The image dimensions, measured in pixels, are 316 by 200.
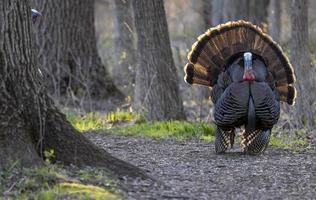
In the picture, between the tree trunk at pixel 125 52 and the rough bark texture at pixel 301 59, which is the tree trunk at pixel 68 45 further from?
the rough bark texture at pixel 301 59

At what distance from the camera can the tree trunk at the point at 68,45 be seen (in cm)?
1316

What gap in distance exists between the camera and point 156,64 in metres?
11.1

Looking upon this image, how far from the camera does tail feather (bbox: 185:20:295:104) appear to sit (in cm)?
949

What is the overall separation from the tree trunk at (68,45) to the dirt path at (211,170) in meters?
3.40

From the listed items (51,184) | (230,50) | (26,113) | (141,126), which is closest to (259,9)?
(141,126)

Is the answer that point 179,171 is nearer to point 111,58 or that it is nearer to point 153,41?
point 153,41

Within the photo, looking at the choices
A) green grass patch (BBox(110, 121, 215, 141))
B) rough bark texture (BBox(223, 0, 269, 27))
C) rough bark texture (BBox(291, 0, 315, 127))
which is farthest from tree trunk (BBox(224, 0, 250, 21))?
green grass patch (BBox(110, 121, 215, 141))

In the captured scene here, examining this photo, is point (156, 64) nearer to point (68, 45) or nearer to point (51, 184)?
point (68, 45)

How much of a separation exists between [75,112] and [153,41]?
1.98 m

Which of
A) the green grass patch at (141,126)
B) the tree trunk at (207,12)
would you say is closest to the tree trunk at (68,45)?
the green grass patch at (141,126)

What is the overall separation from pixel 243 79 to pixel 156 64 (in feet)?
8.26

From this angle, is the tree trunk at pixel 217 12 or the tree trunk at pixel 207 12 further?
the tree trunk at pixel 217 12

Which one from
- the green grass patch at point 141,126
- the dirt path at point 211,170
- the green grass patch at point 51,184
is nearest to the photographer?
the green grass patch at point 51,184

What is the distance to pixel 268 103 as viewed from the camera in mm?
8656
